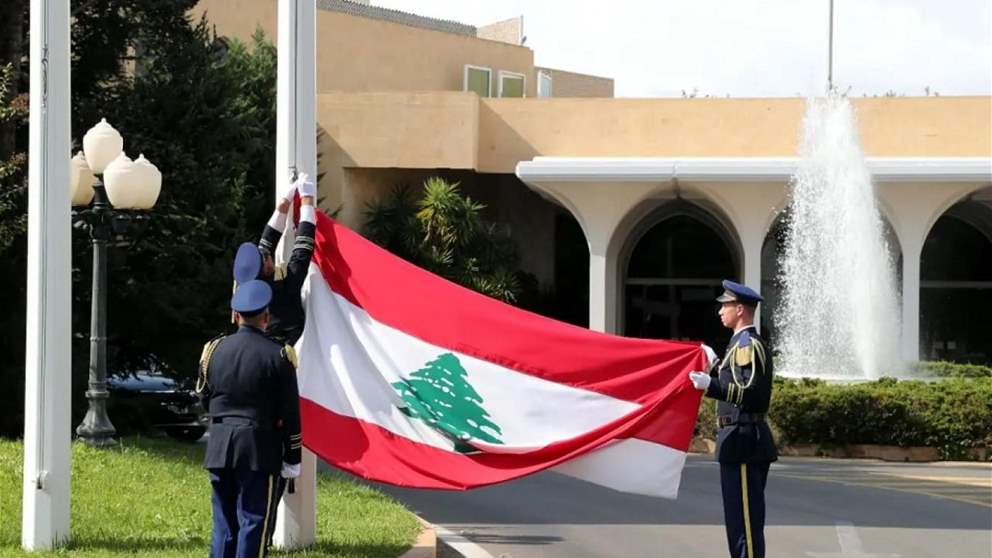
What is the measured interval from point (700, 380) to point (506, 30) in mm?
43415

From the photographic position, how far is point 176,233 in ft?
67.5

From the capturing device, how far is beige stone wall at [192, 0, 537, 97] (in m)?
33.6

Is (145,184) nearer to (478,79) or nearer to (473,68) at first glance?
(473,68)

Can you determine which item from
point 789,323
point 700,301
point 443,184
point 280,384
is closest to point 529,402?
point 280,384

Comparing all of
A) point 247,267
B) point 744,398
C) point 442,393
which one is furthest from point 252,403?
point 744,398

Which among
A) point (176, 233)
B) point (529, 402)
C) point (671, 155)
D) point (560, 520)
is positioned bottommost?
point (560, 520)

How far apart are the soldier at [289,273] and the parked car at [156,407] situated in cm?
1119

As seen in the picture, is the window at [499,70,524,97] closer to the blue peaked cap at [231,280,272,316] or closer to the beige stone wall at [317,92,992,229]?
the beige stone wall at [317,92,992,229]

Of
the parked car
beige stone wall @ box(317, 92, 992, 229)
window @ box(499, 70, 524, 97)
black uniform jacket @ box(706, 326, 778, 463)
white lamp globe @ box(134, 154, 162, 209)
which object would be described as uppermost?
window @ box(499, 70, 524, 97)

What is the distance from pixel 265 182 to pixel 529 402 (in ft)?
67.3

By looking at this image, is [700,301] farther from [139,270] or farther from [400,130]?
[139,270]

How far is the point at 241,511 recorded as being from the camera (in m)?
7.32

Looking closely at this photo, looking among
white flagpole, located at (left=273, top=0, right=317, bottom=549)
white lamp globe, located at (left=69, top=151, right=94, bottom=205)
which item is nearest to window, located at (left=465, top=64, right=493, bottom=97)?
white lamp globe, located at (left=69, top=151, right=94, bottom=205)

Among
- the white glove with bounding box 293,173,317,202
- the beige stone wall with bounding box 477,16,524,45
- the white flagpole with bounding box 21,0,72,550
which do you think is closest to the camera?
the white glove with bounding box 293,173,317,202
